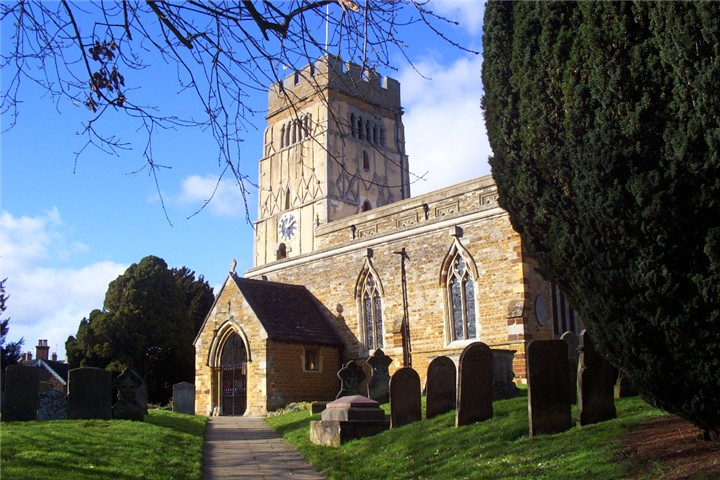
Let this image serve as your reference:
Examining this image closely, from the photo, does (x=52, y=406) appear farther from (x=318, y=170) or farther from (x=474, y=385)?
(x=318, y=170)

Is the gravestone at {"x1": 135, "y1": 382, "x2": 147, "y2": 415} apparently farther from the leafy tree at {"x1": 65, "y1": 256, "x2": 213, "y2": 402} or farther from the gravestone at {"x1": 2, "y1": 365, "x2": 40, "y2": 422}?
the leafy tree at {"x1": 65, "y1": 256, "x2": 213, "y2": 402}

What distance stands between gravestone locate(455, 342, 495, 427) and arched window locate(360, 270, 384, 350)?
12.3 m

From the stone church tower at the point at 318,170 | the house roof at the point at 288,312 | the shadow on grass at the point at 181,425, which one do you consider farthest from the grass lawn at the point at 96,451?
the stone church tower at the point at 318,170

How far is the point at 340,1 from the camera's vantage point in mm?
4953

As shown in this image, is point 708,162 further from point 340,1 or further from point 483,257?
point 483,257

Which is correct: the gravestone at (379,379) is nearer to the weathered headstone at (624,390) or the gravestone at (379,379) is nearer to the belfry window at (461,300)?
the belfry window at (461,300)

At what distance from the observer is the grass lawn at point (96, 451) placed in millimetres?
8469

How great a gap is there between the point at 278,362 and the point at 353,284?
3817 millimetres

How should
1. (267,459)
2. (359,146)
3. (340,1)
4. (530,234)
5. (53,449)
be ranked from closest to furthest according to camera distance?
1. (340,1)
2. (530,234)
3. (53,449)
4. (267,459)
5. (359,146)

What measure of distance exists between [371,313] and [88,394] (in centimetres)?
1074

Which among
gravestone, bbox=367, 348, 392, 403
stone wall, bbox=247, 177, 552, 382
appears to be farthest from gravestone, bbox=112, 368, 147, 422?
stone wall, bbox=247, 177, 552, 382

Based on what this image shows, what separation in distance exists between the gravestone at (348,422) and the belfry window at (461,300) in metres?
8.59

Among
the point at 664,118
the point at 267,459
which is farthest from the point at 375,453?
the point at 664,118

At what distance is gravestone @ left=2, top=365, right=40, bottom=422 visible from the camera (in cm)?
1361
